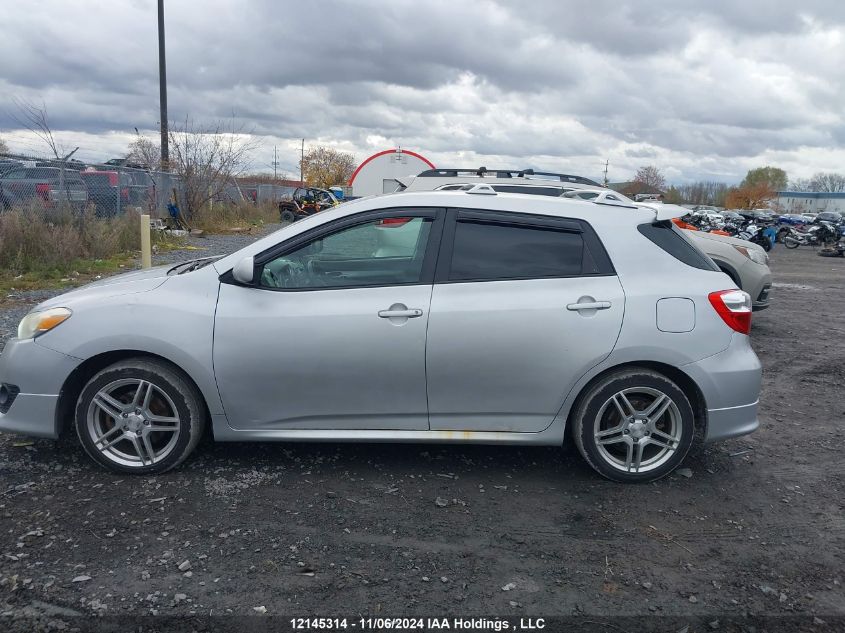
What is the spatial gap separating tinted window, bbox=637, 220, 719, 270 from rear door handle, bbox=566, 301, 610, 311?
→ 584mm

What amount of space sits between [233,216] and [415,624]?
26.1m

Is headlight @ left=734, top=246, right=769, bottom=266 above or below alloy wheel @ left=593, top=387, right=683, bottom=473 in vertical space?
above

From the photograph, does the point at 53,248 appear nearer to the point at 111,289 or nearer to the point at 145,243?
the point at 145,243

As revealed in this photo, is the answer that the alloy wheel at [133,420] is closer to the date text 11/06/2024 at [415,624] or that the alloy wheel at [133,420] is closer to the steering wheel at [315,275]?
the steering wheel at [315,275]

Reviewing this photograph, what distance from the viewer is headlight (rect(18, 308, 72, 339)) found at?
4109 millimetres

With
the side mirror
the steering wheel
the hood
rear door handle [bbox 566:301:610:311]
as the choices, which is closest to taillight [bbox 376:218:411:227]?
the steering wheel

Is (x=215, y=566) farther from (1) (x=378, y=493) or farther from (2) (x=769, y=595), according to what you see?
(2) (x=769, y=595)

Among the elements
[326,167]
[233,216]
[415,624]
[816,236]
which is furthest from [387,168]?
[326,167]

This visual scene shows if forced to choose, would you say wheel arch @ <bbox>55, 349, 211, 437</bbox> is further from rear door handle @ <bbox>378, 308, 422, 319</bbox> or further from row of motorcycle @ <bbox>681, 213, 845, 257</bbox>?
row of motorcycle @ <bbox>681, 213, 845, 257</bbox>

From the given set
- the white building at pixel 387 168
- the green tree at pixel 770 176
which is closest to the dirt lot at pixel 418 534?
the white building at pixel 387 168

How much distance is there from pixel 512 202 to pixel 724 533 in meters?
2.27

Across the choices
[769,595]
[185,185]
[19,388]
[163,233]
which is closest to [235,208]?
[185,185]

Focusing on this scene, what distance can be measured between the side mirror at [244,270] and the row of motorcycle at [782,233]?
22.4 meters

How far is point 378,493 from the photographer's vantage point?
410 centimetres
